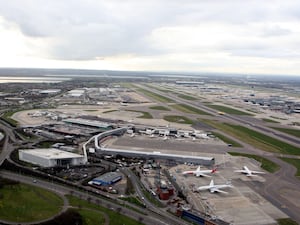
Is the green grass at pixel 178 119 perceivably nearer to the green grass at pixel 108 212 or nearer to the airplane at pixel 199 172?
the airplane at pixel 199 172

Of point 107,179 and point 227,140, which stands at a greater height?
point 107,179

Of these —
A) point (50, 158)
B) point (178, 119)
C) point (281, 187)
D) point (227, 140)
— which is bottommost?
point (281, 187)

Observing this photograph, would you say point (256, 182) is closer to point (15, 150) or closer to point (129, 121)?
point (15, 150)

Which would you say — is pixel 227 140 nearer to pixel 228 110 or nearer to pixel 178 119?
pixel 178 119

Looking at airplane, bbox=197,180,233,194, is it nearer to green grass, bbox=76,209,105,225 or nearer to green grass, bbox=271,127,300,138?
green grass, bbox=76,209,105,225

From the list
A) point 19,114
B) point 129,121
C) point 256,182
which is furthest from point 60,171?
point 19,114

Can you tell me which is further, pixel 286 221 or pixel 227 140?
pixel 227 140

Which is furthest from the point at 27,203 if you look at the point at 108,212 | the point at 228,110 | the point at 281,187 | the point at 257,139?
the point at 228,110
